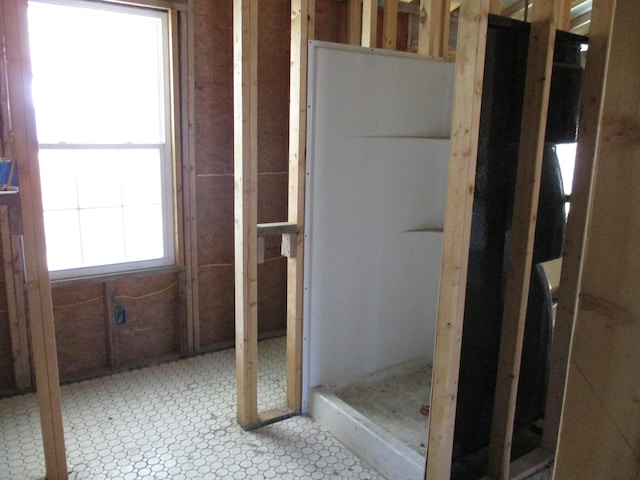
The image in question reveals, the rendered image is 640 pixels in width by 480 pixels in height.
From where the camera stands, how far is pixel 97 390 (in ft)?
9.58

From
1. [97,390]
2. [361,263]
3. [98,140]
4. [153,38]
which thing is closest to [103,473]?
[97,390]

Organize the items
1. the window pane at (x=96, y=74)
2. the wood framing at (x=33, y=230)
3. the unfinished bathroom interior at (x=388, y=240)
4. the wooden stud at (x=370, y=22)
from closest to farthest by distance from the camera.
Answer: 1. the unfinished bathroom interior at (x=388, y=240)
2. the wood framing at (x=33, y=230)
3. the wooden stud at (x=370, y=22)
4. the window pane at (x=96, y=74)

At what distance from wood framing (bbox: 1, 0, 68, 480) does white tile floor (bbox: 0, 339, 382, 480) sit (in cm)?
29

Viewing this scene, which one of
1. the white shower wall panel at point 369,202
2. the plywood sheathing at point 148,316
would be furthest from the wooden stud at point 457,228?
the plywood sheathing at point 148,316

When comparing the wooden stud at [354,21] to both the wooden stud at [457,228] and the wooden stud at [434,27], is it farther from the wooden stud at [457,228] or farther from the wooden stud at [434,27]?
the wooden stud at [457,228]

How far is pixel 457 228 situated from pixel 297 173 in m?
1.01

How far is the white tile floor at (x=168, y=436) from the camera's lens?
221cm

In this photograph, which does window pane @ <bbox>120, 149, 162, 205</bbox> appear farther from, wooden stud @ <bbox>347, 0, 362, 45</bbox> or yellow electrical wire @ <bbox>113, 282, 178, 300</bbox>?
wooden stud @ <bbox>347, 0, 362, 45</bbox>

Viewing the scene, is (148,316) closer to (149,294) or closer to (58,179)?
(149,294)

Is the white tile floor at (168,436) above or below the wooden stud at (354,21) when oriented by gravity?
below

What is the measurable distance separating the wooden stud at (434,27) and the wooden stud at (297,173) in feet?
2.40

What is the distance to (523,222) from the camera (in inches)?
72.7

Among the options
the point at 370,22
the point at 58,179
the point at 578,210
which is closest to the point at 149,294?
the point at 58,179

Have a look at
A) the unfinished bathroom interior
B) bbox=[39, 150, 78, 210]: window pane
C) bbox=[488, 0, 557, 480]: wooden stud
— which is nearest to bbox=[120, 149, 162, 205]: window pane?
the unfinished bathroom interior
